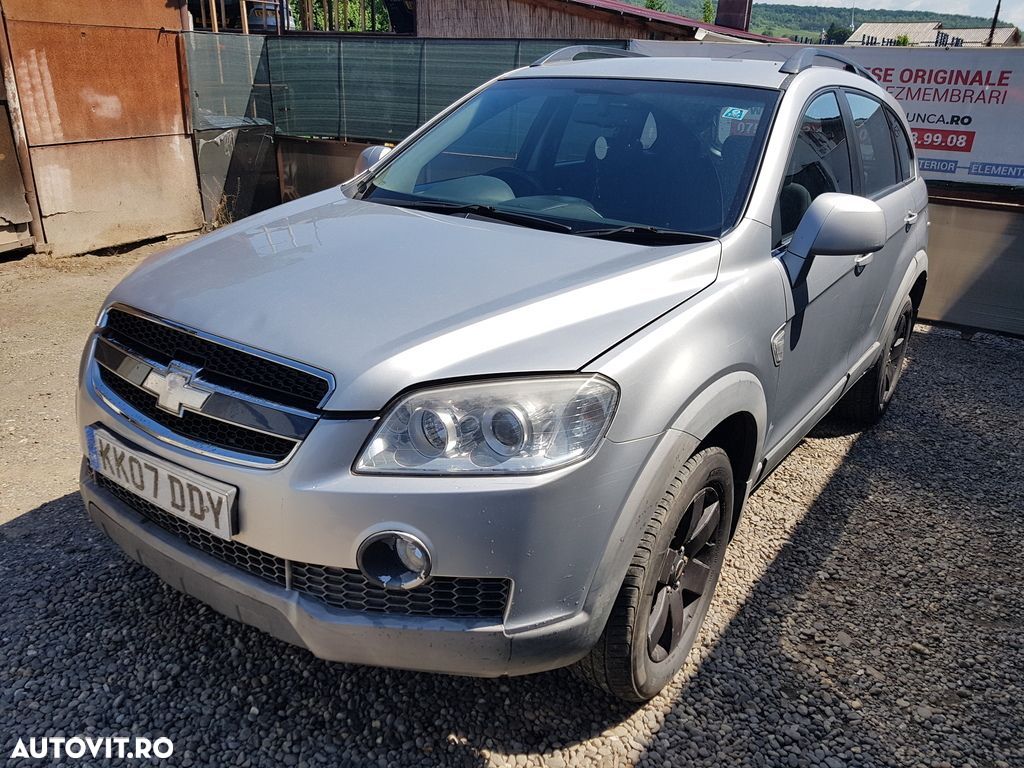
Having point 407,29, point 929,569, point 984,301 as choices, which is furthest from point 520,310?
point 407,29

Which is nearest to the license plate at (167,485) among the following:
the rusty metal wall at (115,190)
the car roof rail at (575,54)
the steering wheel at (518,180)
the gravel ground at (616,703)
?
the gravel ground at (616,703)

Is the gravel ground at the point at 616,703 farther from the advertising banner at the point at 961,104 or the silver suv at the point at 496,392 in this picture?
the advertising banner at the point at 961,104

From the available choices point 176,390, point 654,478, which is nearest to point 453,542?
point 654,478

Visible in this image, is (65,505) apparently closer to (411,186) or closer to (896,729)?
(411,186)

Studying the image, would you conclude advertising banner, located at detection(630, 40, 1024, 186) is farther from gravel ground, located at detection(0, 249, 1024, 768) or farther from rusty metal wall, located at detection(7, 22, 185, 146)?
gravel ground, located at detection(0, 249, 1024, 768)

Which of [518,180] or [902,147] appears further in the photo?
[902,147]

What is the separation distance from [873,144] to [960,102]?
5.97 metres

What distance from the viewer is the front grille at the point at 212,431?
1.90m

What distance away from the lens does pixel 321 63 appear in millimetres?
9875

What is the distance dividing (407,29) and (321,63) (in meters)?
13.0

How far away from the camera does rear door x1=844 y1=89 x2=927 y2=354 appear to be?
11.7ft

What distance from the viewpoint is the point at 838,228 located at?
261 centimetres

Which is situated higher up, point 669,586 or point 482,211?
point 482,211

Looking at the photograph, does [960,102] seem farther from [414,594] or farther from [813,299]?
[414,594]
